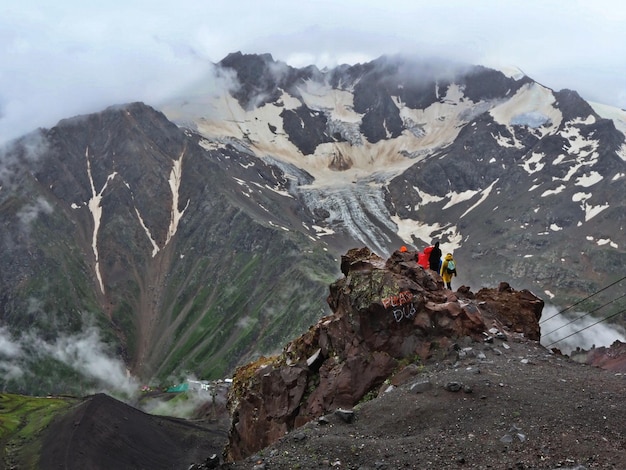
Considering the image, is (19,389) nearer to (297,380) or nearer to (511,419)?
(297,380)

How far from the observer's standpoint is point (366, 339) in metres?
30.0

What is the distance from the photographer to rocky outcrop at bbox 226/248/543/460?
1114 inches

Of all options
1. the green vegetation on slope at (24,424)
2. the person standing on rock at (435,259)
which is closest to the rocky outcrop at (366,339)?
the person standing on rock at (435,259)

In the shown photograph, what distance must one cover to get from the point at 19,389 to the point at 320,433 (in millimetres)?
199045

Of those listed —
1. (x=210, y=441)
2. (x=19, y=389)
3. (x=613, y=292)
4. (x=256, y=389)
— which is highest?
(x=256, y=389)

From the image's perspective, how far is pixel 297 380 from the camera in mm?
31406

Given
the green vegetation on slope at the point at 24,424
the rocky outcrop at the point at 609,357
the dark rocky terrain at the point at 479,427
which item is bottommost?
the green vegetation on slope at the point at 24,424

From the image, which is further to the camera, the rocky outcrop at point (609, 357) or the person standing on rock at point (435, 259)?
the rocky outcrop at point (609, 357)

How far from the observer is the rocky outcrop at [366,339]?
28297mm

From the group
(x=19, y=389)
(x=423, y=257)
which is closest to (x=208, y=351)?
(x=19, y=389)

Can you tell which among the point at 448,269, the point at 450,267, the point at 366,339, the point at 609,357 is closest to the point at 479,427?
the point at 366,339

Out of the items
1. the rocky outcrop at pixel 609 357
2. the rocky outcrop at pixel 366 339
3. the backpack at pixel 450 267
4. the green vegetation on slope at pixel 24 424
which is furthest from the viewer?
the green vegetation on slope at pixel 24 424

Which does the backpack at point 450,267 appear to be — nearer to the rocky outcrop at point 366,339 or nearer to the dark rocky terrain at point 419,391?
the dark rocky terrain at point 419,391

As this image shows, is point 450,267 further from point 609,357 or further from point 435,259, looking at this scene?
point 609,357
